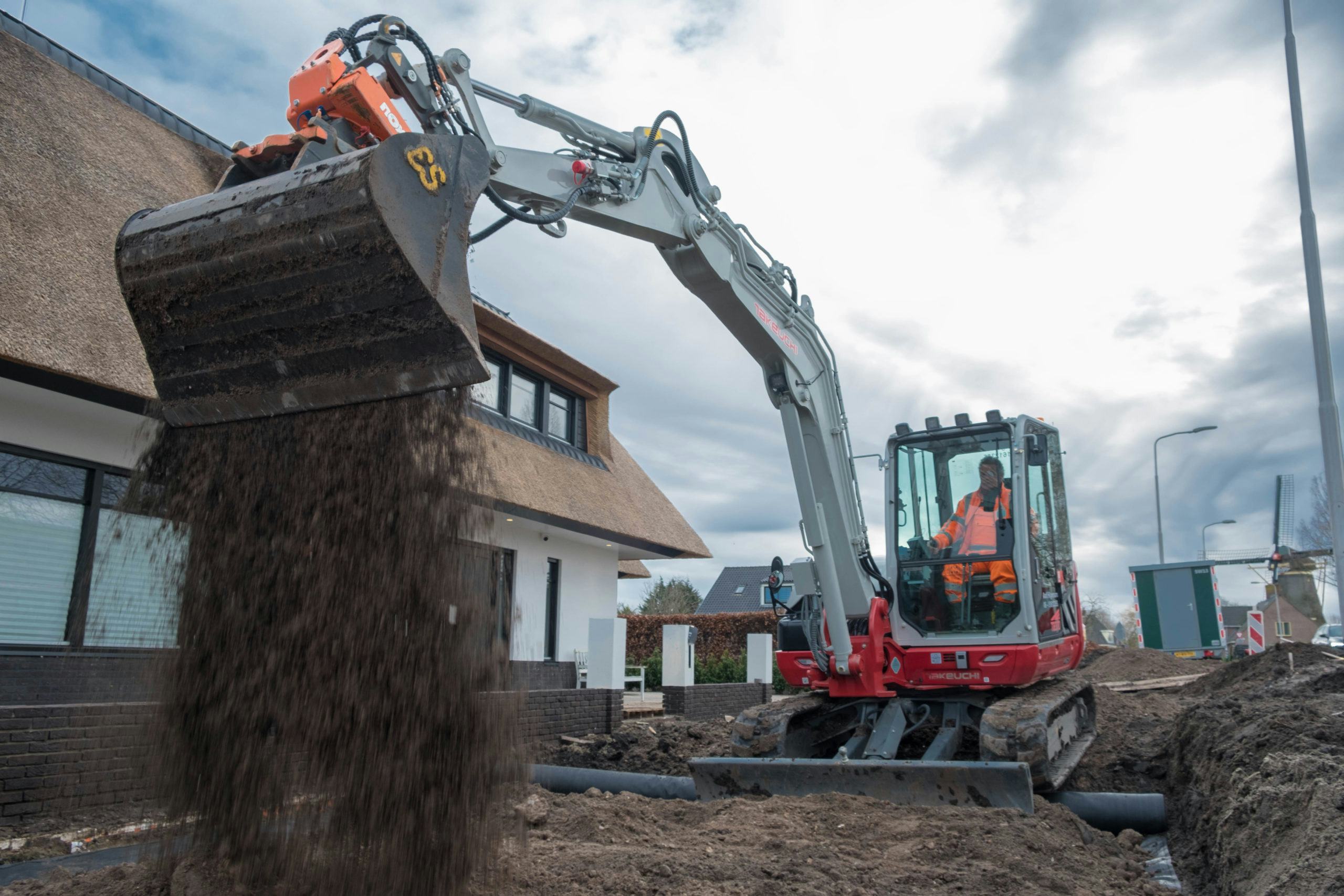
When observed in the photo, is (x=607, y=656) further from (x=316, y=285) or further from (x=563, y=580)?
(x=316, y=285)

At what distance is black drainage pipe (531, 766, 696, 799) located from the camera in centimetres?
682

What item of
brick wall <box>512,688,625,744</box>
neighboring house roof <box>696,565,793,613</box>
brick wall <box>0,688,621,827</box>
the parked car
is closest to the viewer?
brick wall <box>0,688,621,827</box>

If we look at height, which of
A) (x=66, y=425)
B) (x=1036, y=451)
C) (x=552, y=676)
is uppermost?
(x=66, y=425)

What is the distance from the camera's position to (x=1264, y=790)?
4.35 metres

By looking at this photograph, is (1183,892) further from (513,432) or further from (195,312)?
(513,432)

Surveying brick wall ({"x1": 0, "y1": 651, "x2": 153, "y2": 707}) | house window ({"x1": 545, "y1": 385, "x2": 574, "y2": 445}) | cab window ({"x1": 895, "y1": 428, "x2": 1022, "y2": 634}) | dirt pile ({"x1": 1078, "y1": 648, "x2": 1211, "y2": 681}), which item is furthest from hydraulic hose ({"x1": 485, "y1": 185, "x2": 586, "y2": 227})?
dirt pile ({"x1": 1078, "y1": 648, "x2": 1211, "y2": 681})

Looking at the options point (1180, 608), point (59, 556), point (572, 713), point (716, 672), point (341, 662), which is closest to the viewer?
point (341, 662)

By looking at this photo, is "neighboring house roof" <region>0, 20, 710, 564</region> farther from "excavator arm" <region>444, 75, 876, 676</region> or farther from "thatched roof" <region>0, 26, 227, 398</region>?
"excavator arm" <region>444, 75, 876, 676</region>

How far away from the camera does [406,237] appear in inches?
144

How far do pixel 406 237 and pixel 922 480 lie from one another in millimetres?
5358

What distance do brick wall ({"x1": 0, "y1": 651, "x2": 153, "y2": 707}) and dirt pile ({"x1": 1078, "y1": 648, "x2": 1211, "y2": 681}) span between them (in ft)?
44.2

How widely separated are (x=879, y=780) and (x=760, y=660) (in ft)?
32.5

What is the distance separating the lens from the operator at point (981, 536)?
7.30m

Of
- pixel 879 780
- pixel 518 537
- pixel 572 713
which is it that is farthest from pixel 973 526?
pixel 518 537
